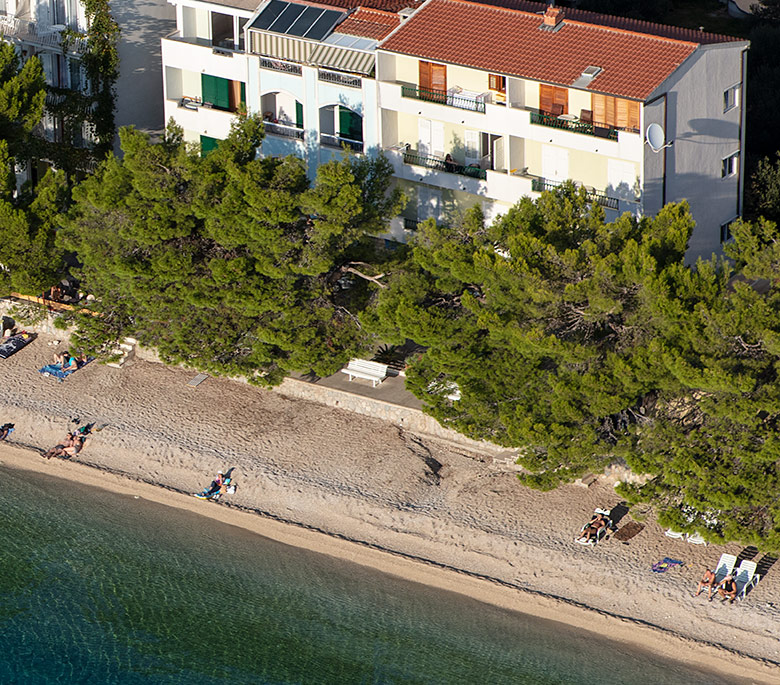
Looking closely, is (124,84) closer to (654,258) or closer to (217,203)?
(217,203)

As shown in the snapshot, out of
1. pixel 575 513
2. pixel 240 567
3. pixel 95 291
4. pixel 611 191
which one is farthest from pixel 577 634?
pixel 95 291

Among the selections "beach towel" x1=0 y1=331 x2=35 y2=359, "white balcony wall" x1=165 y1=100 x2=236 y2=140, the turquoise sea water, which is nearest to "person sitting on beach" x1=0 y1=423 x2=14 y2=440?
the turquoise sea water

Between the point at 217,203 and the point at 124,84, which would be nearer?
the point at 217,203

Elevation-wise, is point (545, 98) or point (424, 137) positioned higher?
point (545, 98)

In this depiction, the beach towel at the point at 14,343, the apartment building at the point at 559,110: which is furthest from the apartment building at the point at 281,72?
the beach towel at the point at 14,343

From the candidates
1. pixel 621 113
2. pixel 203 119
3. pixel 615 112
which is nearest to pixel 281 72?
pixel 203 119

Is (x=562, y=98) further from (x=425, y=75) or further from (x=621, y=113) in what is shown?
(x=425, y=75)

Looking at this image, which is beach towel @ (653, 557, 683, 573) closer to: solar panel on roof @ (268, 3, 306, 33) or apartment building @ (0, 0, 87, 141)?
solar panel on roof @ (268, 3, 306, 33)
